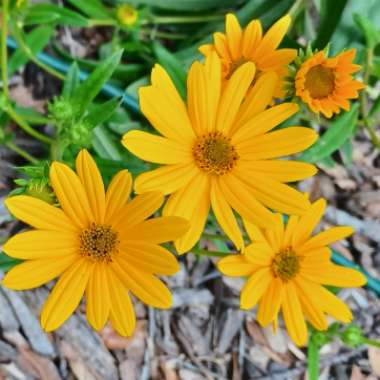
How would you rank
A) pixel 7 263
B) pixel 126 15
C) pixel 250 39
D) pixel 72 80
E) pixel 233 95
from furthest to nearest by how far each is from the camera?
1. pixel 126 15
2. pixel 72 80
3. pixel 7 263
4. pixel 250 39
5. pixel 233 95

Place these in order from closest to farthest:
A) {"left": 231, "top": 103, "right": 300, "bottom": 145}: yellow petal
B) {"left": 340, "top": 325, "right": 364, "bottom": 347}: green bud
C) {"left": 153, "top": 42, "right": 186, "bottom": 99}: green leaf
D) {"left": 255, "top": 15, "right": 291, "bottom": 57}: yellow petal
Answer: {"left": 231, "top": 103, "right": 300, "bottom": 145}: yellow petal → {"left": 255, "top": 15, "right": 291, "bottom": 57}: yellow petal → {"left": 340, "top": 325, "right": 364, "bottom": 347}: green bud → {"left": 153, "top": 42, "right": 186, "bottom": 99}: green leaf

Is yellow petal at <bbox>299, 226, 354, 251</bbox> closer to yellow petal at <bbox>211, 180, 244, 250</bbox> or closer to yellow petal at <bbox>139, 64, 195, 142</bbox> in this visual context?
yellow petal at <bbox>211, 180, 244, 250</bbox>

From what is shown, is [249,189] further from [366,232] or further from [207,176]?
[366,232]

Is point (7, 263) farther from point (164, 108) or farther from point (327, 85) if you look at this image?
point (327, 85)

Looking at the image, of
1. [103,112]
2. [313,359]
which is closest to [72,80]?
[103,112]

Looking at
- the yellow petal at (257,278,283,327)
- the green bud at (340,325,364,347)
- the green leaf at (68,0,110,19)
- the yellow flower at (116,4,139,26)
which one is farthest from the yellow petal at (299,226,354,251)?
the green leaf at (68,0,110,19)
